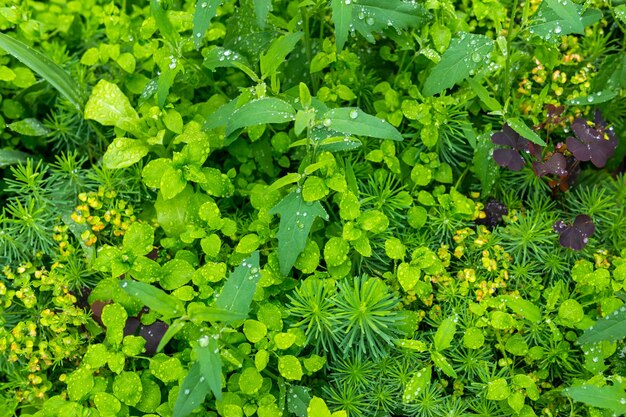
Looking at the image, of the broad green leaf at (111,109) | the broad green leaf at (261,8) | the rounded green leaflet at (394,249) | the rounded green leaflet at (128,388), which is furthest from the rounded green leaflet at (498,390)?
the broad green leaf at (111,109)

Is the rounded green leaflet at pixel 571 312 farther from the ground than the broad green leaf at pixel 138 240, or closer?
farther from the ground

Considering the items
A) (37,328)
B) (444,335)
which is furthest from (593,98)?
(37,328)

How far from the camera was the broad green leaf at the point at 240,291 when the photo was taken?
1.70m

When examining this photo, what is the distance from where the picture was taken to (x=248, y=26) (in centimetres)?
222

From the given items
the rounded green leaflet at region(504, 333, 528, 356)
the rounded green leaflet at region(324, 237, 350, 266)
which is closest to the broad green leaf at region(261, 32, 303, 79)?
the rounded green leaflet at region(324, 237, 350, 266)

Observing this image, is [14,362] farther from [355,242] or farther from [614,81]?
[614,81]

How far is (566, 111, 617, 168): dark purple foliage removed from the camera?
212 cm

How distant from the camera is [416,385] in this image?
1.82 meters

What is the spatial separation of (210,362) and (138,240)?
0.61 m

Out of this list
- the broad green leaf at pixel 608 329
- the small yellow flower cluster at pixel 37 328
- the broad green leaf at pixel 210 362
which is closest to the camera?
the broad green leaf at pixel 210 362

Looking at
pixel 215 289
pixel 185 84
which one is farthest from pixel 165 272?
pixel 185 84

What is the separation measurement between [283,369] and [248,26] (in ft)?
3.85

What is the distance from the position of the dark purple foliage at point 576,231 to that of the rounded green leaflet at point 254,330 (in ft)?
3.28

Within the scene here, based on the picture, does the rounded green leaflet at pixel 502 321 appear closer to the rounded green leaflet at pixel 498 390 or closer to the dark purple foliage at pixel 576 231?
the rounded green leaflet at pixel 498 390
